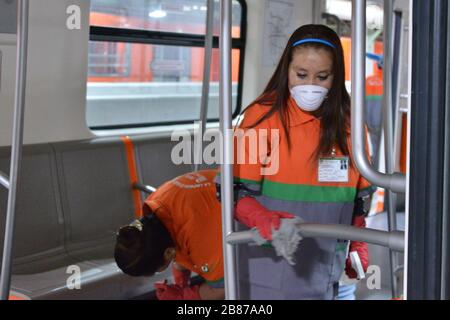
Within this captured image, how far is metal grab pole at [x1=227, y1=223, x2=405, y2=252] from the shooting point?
3.81 feet

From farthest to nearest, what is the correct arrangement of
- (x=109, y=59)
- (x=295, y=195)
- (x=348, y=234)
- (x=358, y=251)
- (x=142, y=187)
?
(x=109, y=59)
(x=142, y=187)
(x=358, y=251)
(x=295, y=195)
(x=348, y=234)

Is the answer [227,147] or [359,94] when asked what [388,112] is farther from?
[359,94]

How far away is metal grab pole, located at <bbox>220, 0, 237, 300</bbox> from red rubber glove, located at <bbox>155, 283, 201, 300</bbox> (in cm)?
70

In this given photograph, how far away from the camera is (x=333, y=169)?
67.2 inches

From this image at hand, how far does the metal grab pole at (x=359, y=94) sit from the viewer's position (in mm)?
1139

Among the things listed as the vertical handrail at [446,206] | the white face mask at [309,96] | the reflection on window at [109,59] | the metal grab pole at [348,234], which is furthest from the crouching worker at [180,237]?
the reflection on window at [109,59]

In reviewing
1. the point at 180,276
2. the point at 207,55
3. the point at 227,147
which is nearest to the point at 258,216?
the point at 227,147

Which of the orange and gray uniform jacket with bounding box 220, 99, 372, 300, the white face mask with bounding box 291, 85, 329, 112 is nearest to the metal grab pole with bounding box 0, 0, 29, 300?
the orange and gray uniform jacket with bounding box 220, 99, 372, 300

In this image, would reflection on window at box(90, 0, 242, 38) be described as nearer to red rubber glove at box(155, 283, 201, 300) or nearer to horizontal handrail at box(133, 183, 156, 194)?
horizontal handrail at box(133, 183, 156, 194)

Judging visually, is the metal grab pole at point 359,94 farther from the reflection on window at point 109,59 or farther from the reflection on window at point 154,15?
the reflection on window at point 109,59

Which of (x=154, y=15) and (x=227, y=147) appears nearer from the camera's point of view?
(x=227, y=147)

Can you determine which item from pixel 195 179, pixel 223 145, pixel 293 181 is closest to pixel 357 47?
pixel 223 145

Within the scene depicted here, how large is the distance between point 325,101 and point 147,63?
292 centimetres

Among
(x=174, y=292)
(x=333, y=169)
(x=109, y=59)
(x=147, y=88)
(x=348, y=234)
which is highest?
(x=109, y=59)
